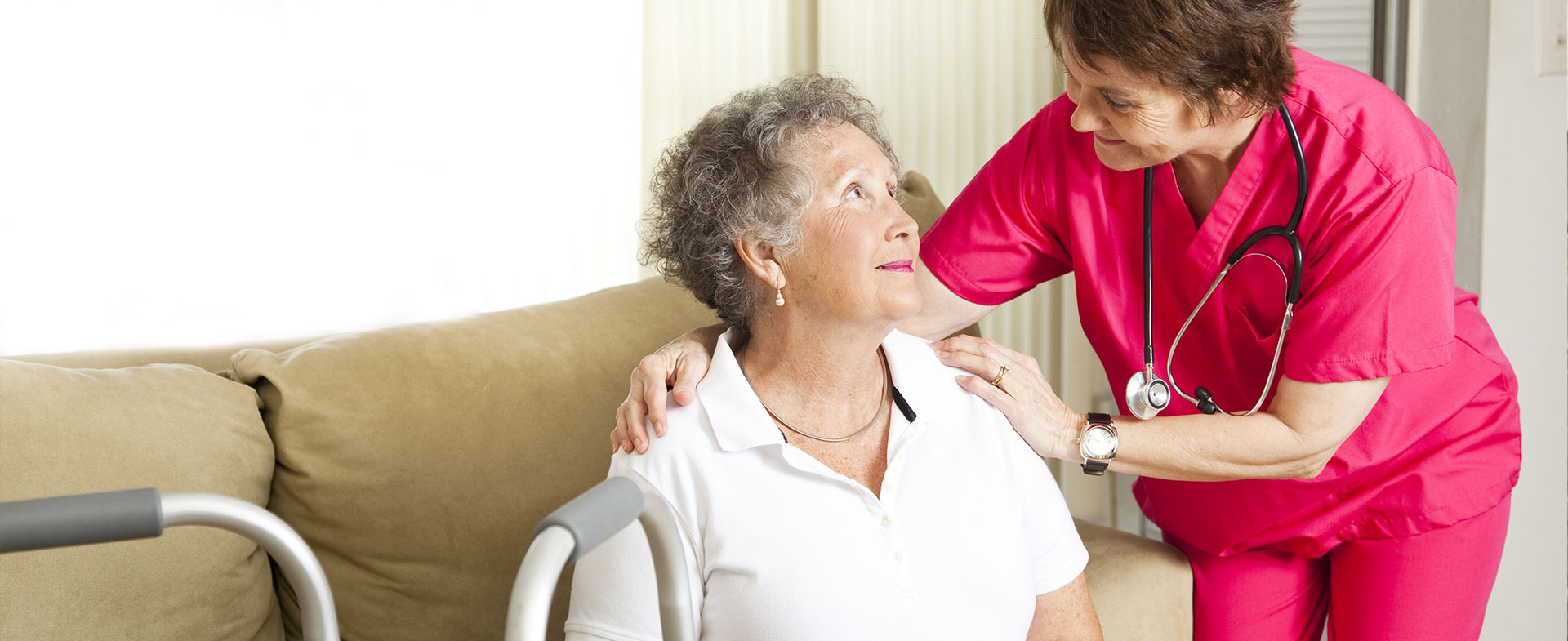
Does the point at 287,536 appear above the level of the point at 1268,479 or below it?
above

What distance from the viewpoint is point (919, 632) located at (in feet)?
3.92

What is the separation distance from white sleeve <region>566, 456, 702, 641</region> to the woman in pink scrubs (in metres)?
0.14

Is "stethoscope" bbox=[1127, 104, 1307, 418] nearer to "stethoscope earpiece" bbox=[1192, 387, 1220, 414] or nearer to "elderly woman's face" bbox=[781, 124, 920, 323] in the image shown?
"stethoscope earpiece" bbox=[1192, 387, 1220, 414]

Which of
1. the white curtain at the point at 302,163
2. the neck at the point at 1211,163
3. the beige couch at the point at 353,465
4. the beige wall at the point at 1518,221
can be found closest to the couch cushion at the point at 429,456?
the beige couch at the point at 353,465

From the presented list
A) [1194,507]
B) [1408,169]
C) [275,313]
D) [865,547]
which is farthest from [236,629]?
[1408,169]

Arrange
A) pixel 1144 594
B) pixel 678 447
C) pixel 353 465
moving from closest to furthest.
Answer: pixel 678 447, pixel 353 465, pixel 1144 594

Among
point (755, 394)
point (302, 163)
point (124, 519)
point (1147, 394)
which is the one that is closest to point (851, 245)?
point (755, 394)

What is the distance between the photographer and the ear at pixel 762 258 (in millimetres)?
1285

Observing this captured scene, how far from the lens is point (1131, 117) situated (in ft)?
3.96

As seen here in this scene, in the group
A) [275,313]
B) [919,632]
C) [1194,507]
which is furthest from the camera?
[275,313]

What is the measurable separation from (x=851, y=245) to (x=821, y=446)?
0.25 m

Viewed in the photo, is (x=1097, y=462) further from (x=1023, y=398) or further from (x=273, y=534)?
(x=273, y=534)

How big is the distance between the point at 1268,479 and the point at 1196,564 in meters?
0.29

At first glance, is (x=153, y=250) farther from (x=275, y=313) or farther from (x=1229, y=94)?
(x=1229, y=94)
